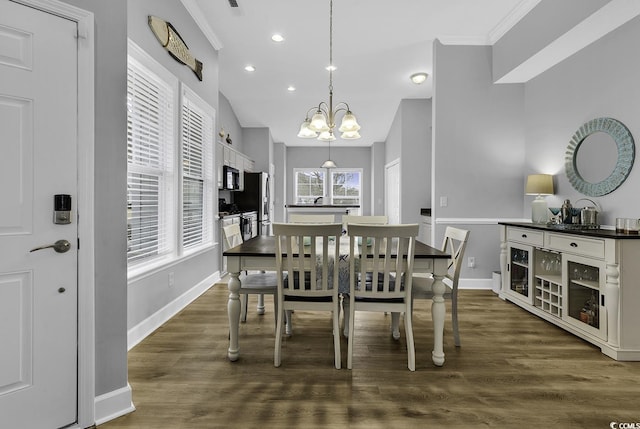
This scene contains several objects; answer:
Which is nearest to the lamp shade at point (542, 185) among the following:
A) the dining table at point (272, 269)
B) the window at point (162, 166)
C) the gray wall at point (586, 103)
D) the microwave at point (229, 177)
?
the gray wall at point (586, 103)

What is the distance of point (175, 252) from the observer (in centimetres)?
350

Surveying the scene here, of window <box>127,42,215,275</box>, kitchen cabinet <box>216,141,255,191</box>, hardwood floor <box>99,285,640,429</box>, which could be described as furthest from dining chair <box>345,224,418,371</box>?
kitchen cabinet <box>216,141,255,191</box>

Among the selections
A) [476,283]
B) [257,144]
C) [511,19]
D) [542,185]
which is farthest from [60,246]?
[257,144]

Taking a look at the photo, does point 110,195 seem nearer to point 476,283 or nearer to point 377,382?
point 377,382

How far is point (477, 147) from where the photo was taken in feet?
14.4

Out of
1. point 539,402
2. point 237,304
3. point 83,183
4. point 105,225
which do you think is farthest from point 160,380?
point 539,402

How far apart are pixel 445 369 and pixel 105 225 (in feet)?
7.19

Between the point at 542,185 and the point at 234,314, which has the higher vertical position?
the point at 542,185

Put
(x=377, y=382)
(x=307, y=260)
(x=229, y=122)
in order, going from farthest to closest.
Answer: (x=229, y=122)
(x=307, y=260)
(x=377, y=382)

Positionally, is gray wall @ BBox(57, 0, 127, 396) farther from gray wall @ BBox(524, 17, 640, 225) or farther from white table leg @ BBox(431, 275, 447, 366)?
gray wall @ BBox(524, 17, 640, 225)

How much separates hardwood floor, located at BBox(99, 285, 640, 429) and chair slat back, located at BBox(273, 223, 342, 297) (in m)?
0.51

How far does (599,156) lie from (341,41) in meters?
3.14

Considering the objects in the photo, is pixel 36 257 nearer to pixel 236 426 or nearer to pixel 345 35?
pixel 236 426

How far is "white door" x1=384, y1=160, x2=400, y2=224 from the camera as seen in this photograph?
757 centimetres
